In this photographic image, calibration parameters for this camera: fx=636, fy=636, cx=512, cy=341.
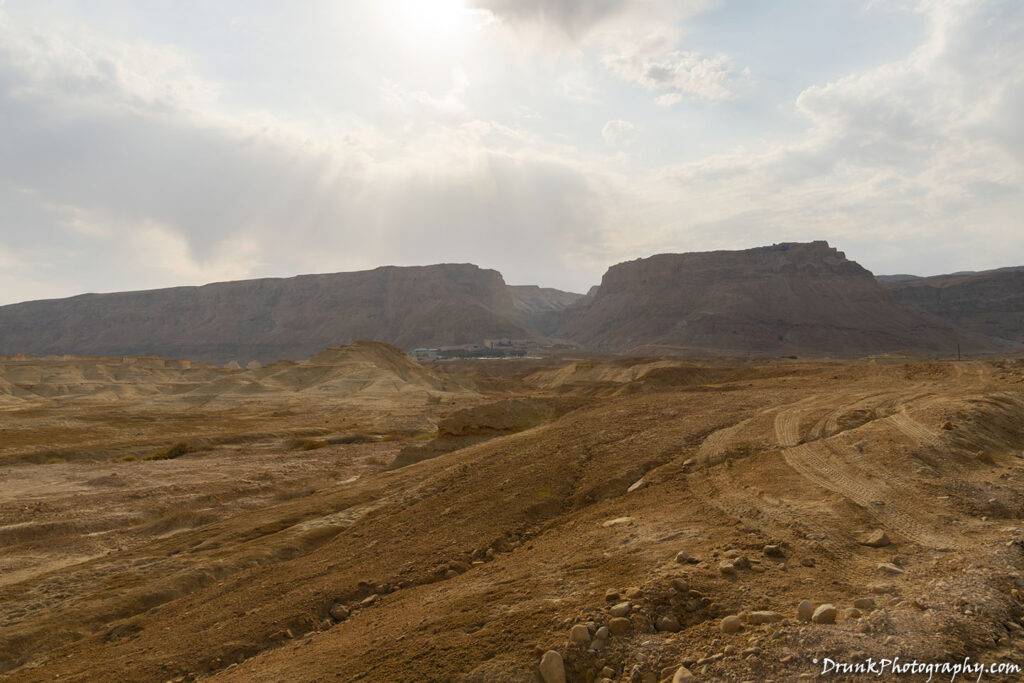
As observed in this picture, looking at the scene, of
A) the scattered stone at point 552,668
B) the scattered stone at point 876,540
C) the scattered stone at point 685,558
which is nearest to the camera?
the scattered stone at point 552,668

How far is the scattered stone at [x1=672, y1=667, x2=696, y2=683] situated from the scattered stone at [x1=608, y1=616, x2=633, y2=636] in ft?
2.28

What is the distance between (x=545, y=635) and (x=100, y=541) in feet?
38.4

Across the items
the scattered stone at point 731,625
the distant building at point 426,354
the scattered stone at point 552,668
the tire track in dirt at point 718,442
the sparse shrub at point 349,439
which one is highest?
the distant building at point 426,354

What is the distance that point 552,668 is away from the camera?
4.94 m

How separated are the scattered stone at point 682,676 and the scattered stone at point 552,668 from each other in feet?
2.80

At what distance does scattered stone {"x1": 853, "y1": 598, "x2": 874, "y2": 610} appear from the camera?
5340 millimetres

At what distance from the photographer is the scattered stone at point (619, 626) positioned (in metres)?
5.29

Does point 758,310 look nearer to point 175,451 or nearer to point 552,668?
point 175,451

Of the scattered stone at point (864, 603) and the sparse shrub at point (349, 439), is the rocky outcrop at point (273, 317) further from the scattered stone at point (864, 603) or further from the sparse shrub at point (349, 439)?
the scattered stone at point (864, 603)

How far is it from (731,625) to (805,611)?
645 millimetres

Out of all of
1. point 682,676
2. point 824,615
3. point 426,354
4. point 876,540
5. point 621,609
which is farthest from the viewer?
point 426,354

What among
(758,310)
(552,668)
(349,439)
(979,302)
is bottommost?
(349,439)

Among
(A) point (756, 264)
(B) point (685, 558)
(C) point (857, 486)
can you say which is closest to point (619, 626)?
(B) point (685, 558)

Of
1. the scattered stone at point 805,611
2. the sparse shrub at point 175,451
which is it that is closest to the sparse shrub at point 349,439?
the sparse shrub at point 175,451
